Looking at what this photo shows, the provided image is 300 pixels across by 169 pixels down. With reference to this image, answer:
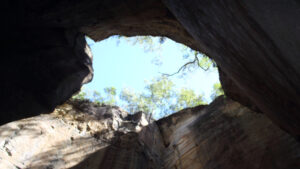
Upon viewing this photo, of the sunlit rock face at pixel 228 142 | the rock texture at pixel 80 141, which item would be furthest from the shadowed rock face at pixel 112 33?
the rock texture at pixel 80 141

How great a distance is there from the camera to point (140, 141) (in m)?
9.03

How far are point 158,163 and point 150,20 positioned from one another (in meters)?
6.02

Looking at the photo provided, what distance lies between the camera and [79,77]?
7188 mm

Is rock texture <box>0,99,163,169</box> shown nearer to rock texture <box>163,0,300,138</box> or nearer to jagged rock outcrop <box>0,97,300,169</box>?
jagged rock outcrop <box>0,97,300,169</box>

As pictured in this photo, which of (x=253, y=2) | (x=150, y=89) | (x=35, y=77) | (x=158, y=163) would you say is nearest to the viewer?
(x=253, y=2)

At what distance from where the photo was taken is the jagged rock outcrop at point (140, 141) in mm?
6227

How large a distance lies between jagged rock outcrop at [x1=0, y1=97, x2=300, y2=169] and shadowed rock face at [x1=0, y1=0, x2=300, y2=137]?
117cm

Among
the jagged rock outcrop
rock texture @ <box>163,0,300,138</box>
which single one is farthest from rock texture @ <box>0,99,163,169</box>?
rock texture @ <box>163,0,300,138</box>

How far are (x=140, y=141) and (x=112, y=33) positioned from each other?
4.64 metres

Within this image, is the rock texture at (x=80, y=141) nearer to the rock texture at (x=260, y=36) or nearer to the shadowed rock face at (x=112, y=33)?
the shadowed rock face at (x=112, y=33)

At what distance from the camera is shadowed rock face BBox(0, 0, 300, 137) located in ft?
9.73

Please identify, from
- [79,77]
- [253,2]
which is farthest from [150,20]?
[253,2]

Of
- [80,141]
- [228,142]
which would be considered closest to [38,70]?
[80,141]

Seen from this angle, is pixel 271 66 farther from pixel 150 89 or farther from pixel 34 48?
pixel 150 89
